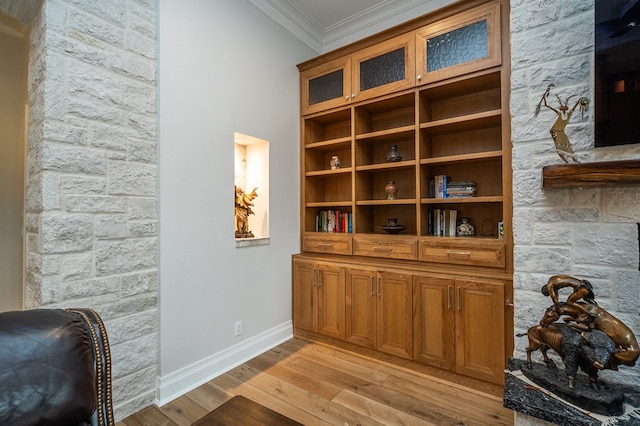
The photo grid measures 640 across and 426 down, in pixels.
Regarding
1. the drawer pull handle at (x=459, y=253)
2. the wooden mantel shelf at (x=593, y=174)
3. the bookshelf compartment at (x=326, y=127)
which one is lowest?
the drawer pull handle at (x=459, y=253)

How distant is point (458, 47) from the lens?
7.44 ft

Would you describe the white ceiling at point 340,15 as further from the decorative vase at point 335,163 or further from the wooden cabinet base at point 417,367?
the wooden cabinet base at point 417,367

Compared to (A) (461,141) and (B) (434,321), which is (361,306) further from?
(A) (461,141)

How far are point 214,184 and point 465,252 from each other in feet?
6.51

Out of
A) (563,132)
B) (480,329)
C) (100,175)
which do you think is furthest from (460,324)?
(100,175)

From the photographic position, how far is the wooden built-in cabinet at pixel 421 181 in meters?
2.09

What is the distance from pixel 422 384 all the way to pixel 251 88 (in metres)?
2.77

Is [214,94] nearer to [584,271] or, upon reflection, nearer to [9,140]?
[9,140]

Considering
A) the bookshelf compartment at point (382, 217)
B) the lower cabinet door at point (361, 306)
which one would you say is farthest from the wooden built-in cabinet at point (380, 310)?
the bookshelf compartment at point (382, 217)

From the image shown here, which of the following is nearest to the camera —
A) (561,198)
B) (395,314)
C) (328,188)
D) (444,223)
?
(561,198)

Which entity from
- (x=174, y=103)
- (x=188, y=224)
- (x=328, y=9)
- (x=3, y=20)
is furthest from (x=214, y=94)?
(x=3, y=20)

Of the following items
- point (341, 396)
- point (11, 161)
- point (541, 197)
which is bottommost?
point (341, 396)

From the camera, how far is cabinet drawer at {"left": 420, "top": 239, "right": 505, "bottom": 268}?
2.09m

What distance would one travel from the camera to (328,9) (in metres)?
3.00
